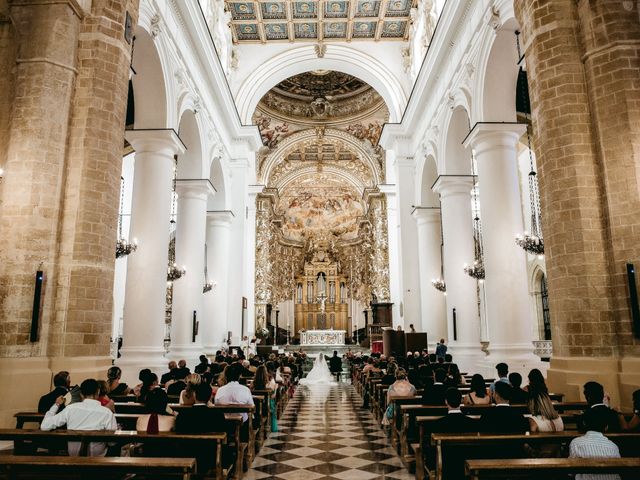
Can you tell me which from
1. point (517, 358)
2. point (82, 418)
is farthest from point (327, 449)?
point (517, 358)

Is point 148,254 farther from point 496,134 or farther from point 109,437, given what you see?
point 496,134

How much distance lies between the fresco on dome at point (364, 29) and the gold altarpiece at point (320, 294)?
19436mm

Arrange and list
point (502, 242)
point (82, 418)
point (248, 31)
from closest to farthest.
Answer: point (82, 418), point (502, 242), point (248, 31)

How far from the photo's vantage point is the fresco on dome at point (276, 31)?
18688 millimetres

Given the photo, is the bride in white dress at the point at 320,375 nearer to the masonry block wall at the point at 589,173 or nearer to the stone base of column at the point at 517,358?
the stone base of column at the point at 517,358

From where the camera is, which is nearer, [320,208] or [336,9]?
[336,9]

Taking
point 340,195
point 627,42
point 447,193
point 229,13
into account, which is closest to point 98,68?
point 627,42

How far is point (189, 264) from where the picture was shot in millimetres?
13406

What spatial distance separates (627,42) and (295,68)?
14529 mm

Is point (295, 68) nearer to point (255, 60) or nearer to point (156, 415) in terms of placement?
point (255, 60)

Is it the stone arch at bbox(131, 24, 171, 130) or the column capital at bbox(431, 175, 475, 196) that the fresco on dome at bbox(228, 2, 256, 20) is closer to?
the stone arch at bbox(131, 24, 171, 130)

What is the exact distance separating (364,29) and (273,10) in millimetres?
3422

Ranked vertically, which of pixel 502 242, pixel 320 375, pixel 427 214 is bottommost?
pixel 320 375

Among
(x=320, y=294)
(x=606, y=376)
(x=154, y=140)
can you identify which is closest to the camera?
(x=606, y=376)
